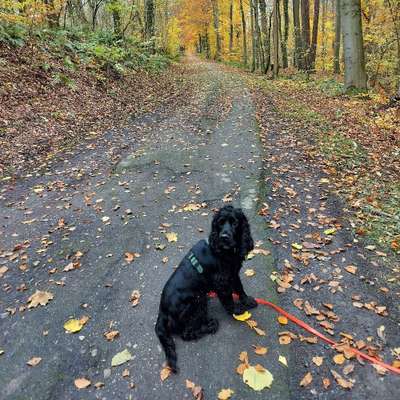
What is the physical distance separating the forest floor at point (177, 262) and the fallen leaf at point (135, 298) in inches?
0.6

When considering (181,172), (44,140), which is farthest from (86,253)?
(44,140)

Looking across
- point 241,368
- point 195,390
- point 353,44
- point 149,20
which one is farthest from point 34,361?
point 149,20

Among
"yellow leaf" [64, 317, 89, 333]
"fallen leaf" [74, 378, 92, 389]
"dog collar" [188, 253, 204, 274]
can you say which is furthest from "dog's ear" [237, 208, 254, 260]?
"yellow leaf" [64, 317, 89, 333]

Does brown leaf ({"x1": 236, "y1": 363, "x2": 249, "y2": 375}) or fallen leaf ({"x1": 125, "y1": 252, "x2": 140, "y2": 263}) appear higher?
fallen leaf ({"x1": 125, "y1": 252, "x2": 140, "y2": 263})

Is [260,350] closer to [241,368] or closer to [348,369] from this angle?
[241,368]

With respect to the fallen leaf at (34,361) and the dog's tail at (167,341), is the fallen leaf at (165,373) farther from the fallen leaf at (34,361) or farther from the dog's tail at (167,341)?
the fallen leaf at (34,361)

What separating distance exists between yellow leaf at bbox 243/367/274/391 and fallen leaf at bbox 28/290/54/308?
2792 millimetres

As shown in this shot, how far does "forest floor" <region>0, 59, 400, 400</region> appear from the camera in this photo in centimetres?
361

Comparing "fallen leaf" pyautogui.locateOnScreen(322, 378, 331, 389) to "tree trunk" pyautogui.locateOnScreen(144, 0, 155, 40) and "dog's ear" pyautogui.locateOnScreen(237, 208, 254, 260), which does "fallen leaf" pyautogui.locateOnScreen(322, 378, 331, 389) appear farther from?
"tree trunk" pyautogui.locateOnScreen(144, 0, 155, 40)

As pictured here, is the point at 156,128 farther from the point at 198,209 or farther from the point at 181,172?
the point at 198,209

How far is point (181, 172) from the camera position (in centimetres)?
834

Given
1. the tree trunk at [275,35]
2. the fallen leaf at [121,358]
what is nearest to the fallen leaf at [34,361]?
the fallen leaf at [121,358]

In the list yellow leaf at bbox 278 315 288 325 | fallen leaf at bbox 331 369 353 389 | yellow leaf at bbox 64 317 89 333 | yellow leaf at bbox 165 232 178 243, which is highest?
yellow leaf at bbox 165 232 178 243

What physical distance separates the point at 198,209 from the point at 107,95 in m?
10.2
